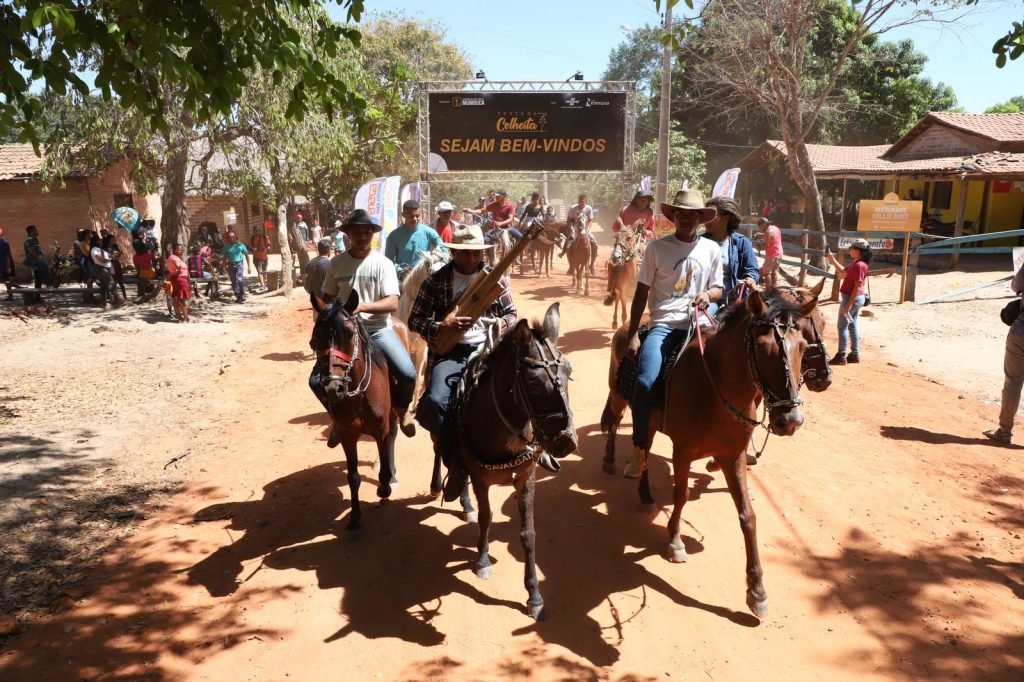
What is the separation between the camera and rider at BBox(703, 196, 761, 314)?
637cm

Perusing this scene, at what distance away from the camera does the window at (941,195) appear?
27.5 metres

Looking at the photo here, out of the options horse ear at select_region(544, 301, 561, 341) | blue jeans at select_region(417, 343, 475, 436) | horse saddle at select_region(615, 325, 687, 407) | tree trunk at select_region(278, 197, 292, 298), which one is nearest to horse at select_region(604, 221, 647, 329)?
horse saddle at select_region(615, 325, 687, 407)

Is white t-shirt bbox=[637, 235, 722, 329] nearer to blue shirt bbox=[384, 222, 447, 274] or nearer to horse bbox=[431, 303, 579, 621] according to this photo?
horse bbox=[431, 303, 579, 621]

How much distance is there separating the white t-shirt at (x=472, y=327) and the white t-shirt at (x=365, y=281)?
1.12m

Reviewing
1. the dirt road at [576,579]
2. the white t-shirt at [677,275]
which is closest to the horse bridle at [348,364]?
the dirt road at [576,579]

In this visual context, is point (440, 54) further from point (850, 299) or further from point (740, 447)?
point (740, 447)

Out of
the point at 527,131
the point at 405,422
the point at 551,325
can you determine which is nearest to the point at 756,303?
the point at 551,325

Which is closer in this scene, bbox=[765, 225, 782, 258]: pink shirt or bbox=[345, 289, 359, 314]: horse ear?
bbox=[345, 289, 359, 314]: horse ear

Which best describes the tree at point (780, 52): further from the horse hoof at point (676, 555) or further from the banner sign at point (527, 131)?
the horse hoof at point (676, 555)

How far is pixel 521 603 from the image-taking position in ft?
15.5

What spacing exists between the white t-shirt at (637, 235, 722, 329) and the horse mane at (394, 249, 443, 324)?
2373mm

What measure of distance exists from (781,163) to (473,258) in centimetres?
3274

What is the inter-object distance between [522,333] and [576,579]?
84.5 inches

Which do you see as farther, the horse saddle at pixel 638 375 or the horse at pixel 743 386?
the horse saddle at pixel 638 375
